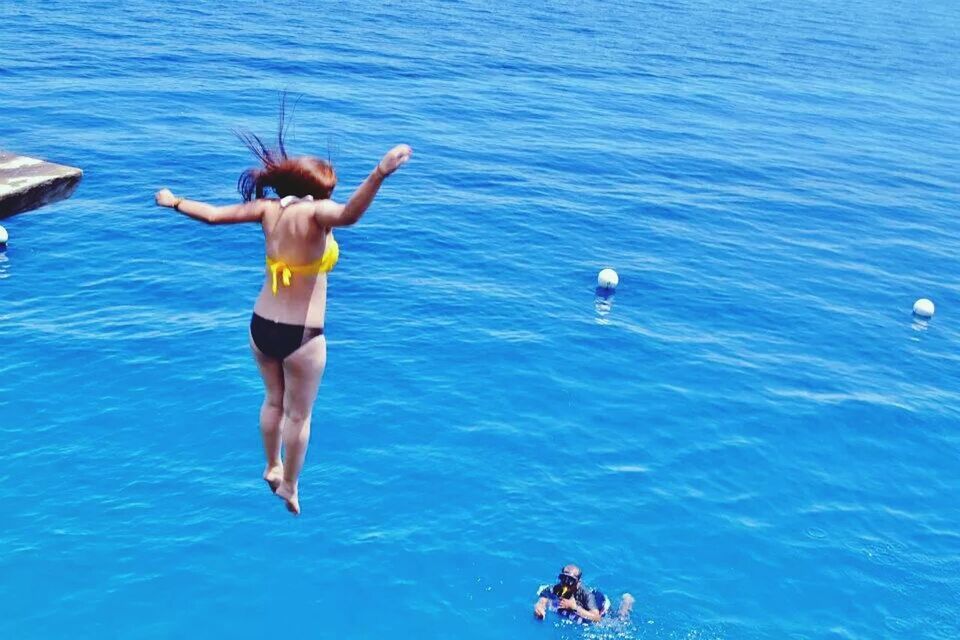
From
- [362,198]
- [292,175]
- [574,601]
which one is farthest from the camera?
[574,601]

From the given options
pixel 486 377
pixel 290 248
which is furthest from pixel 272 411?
pixel 486 377

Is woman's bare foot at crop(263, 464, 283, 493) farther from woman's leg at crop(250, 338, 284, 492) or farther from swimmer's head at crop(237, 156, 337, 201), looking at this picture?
swimmer's head at crop(237, 156, 337, 201)

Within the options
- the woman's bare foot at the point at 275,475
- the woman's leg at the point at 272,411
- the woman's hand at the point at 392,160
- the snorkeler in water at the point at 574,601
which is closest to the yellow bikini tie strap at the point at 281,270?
the woman's leg at the point at 272,411

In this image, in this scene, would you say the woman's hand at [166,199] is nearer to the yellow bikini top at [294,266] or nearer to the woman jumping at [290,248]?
the woman jumping at [290,248]

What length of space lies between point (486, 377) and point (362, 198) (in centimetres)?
1642

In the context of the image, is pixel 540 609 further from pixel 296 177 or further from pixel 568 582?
pixel 296 177

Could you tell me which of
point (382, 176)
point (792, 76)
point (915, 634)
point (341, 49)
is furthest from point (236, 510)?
point (792, 76)

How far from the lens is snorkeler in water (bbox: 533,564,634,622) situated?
16.1 metres

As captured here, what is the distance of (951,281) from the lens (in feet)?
96.7

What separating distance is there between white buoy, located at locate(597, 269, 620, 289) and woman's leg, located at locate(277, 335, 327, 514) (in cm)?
1867

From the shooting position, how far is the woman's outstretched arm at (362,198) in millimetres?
5699

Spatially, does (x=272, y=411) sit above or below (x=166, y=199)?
below

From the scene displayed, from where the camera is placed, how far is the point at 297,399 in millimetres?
7492

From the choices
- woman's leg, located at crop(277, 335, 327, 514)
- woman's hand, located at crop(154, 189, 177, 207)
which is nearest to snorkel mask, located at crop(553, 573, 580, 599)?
woman's leg, located at crop(277, 335, 327, 514)
